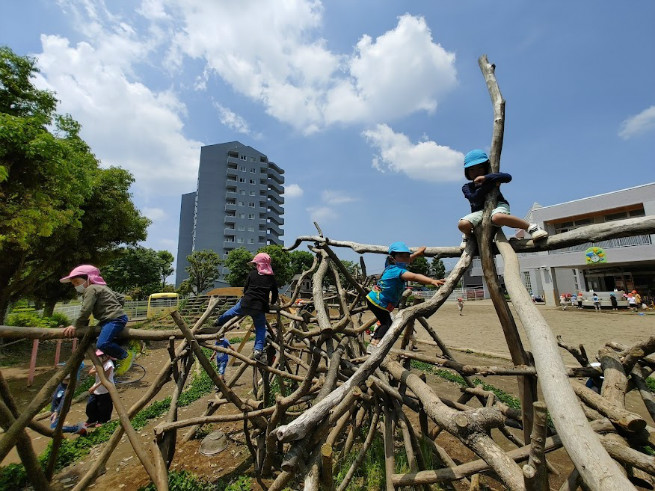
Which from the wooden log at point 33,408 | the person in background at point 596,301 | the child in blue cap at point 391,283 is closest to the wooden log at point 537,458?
the child in blue cap at point 391,283

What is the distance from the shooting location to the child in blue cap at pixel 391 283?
341 centimetres

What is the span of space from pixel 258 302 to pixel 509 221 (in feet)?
11.9

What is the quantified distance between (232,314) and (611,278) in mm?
34016

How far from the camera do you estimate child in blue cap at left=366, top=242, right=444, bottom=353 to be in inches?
134

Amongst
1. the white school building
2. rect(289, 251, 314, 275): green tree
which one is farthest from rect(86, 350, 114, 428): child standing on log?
rect(289, 251, 314, 275): green tree

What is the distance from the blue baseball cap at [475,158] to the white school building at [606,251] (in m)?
21.6

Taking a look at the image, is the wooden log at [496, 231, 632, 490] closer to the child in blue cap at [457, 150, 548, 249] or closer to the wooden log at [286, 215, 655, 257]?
the wooden log at [286, 215, 655, 257]

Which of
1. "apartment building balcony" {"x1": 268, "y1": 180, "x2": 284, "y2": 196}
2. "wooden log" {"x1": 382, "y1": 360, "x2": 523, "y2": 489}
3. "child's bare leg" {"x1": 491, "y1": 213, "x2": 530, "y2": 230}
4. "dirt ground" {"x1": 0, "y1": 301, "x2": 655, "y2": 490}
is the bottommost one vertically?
"dirt ground" {"x1": 0, "y1": 301, "x2": 655, "y2": 490}

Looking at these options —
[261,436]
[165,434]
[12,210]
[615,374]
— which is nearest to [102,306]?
[165,434]

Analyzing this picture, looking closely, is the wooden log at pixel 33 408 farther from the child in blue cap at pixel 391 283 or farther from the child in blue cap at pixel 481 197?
the child in blue cap at pixel 481 197

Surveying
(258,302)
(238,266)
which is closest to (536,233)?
(258,302)

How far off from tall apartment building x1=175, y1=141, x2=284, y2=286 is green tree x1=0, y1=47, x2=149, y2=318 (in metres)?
41.3

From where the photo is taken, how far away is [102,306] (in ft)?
11.9

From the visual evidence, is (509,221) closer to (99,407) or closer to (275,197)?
(99,407)
